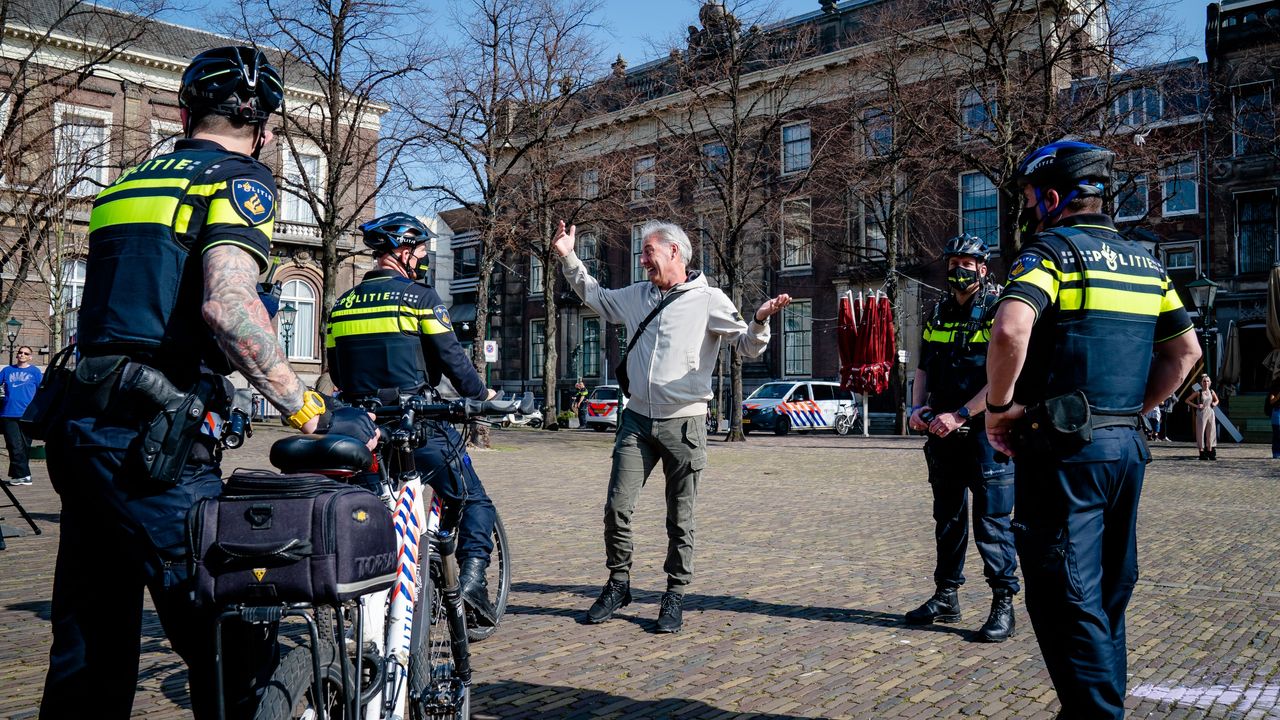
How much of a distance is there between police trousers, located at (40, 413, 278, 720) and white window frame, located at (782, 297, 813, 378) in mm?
38918

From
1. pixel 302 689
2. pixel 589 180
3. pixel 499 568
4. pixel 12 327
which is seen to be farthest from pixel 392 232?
pixel 12 327

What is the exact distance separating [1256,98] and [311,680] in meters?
34.8

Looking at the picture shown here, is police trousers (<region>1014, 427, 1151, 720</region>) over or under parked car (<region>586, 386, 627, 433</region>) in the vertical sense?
over

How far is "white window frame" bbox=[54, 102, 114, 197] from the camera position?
Answer: 18719 mm

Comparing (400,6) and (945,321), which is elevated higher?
(400,6)

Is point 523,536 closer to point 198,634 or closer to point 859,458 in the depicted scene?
point 198,634

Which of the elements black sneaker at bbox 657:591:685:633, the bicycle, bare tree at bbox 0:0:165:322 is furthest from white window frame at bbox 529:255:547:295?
the bicycle

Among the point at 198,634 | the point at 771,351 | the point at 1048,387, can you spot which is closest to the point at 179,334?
the point at 198,634

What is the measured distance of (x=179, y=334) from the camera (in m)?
2.53

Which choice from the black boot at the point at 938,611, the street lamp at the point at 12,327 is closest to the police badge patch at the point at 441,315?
the black boot at the point at 938,611

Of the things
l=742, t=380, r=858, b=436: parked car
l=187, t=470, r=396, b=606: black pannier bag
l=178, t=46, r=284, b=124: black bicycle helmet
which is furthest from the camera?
l=742, t=380, r=858, b=436: parked car

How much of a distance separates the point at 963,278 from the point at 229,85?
434cm

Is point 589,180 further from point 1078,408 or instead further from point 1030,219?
point 1078,408

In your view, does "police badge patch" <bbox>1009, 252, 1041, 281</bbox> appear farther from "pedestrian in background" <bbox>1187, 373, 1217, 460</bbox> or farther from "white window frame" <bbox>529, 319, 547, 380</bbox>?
"white window frame" <bbox>529, 319, 547, 380</bbox>
